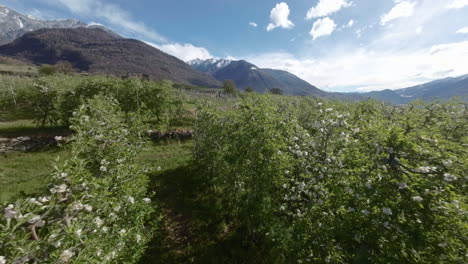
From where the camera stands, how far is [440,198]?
305 cm

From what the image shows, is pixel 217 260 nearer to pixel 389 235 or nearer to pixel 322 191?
pixel 322 191

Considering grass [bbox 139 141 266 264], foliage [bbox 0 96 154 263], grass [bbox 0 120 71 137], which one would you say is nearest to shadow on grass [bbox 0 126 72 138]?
grass [bbox 0 120 71 137]

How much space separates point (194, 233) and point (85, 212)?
229 inches

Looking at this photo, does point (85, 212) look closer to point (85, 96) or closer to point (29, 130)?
point (85, 96)

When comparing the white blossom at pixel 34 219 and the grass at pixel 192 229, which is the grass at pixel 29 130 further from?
the white blossom at pixel 34 219

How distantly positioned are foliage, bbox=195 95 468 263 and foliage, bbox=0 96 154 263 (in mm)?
3457

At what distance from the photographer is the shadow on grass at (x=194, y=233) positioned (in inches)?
281

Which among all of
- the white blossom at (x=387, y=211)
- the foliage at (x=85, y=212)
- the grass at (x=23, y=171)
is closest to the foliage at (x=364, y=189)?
the white blossom at (x=387, y=211)

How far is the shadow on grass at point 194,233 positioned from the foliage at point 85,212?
2.29 metres

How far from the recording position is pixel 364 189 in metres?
3.65

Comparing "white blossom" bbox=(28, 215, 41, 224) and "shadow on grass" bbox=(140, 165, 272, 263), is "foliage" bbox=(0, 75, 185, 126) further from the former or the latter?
"white blossom" bbox=(28, 215, 41, 224)

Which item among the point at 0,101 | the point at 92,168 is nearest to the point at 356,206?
the point at 92,168

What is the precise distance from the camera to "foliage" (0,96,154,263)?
2.52m

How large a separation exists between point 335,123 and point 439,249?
3080 mm
